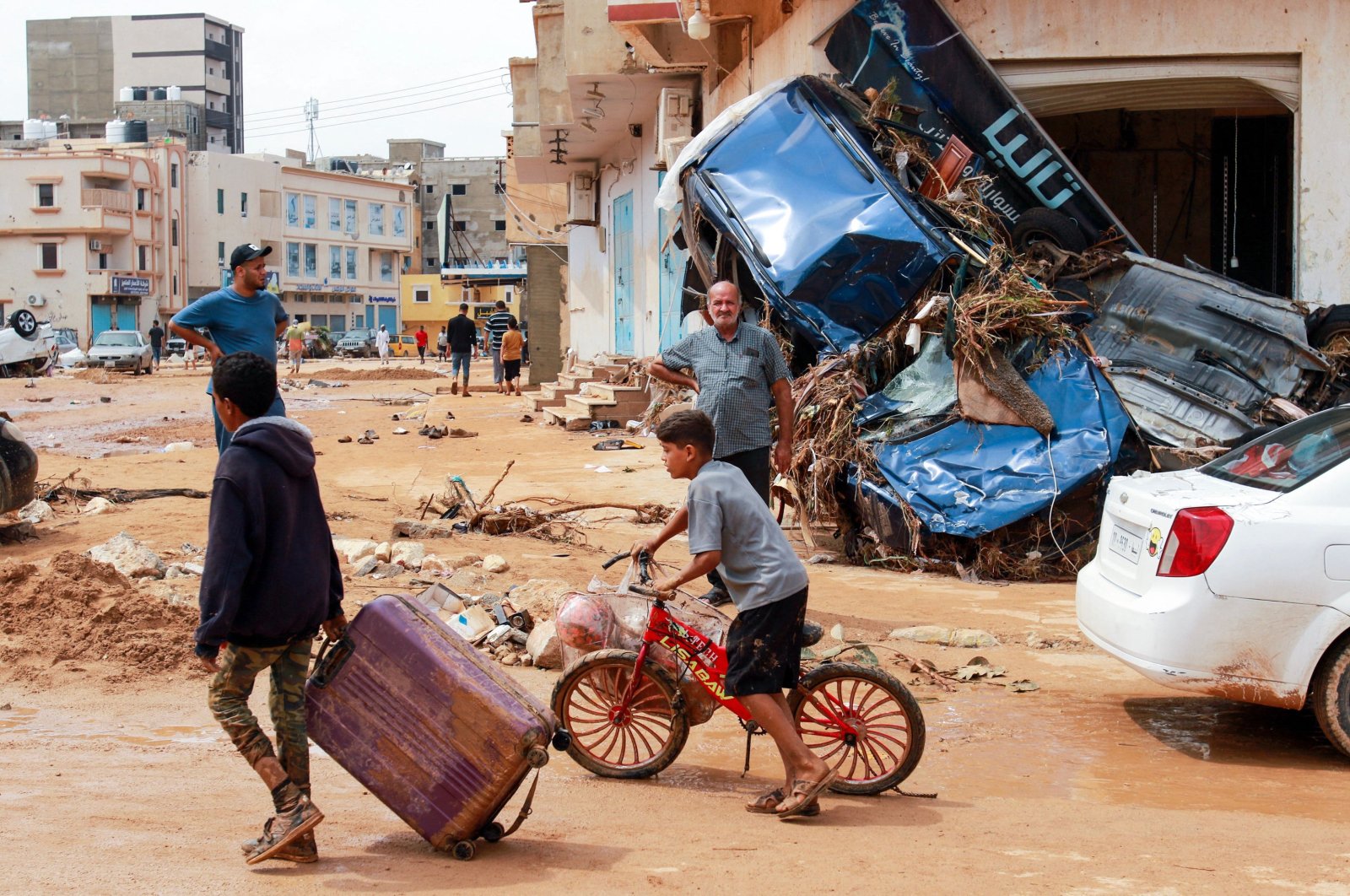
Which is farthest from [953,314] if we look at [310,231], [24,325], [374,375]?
[310,231]

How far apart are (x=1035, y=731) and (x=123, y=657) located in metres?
4.36

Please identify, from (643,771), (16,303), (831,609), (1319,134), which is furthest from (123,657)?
(16,303)

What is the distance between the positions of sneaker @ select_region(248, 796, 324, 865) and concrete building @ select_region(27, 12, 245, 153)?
98.6 metres

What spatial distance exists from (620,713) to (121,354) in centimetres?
4211

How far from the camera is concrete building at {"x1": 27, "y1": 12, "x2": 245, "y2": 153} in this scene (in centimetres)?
9556

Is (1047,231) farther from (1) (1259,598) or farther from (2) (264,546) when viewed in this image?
(2) (264,546)

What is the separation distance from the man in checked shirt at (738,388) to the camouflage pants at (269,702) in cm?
324

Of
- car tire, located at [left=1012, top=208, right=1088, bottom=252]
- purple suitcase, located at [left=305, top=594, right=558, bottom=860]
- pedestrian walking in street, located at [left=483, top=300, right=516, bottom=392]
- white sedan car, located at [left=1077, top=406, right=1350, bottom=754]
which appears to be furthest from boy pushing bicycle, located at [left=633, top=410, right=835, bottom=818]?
pedestrian walking in street, located at [left=483, top=300, right=516, bottom=392]

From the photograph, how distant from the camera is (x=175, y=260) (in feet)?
236

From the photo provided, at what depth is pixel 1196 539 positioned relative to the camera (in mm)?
5293

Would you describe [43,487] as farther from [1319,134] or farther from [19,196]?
[19,196]

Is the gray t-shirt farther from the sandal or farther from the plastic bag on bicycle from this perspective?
the plastic bag on bicycle

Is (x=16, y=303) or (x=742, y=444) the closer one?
(x=742, y=444)

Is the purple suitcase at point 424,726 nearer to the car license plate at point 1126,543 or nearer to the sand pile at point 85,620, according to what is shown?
the sand pile at point 85,620
